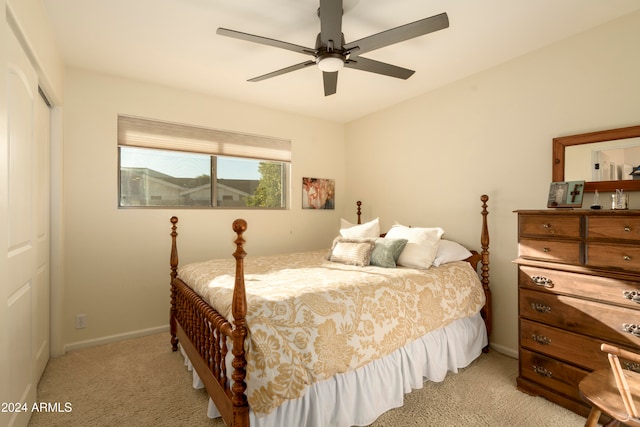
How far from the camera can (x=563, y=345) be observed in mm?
1986

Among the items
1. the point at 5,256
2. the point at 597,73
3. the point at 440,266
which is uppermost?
the point at 597,73

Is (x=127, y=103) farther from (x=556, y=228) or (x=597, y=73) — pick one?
(x=597, y=73)

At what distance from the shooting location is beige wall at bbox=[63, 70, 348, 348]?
9.64 ft

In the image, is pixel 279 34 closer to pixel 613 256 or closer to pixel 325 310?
pixel 325 310

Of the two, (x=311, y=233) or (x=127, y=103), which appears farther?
(x=311, y=233)

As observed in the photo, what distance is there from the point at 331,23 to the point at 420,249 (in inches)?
74.3

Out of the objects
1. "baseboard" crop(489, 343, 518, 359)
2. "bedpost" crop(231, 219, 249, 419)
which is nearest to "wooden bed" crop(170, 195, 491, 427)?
"bedpost" crop(231, 219, 249, 419)

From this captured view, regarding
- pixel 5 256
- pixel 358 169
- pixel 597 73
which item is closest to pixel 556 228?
pixel 597 73

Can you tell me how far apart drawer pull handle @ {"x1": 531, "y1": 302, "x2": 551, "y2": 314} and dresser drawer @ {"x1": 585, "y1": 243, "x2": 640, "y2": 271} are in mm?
385

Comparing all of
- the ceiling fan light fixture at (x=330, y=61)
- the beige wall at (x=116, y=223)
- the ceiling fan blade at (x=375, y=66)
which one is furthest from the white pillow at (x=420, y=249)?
the beige wall at (x=116, y=223)

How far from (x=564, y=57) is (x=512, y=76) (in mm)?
378

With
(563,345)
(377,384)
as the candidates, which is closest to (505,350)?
(563,345)

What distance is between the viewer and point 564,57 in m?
2.46

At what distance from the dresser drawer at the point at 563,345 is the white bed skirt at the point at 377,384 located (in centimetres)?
49
